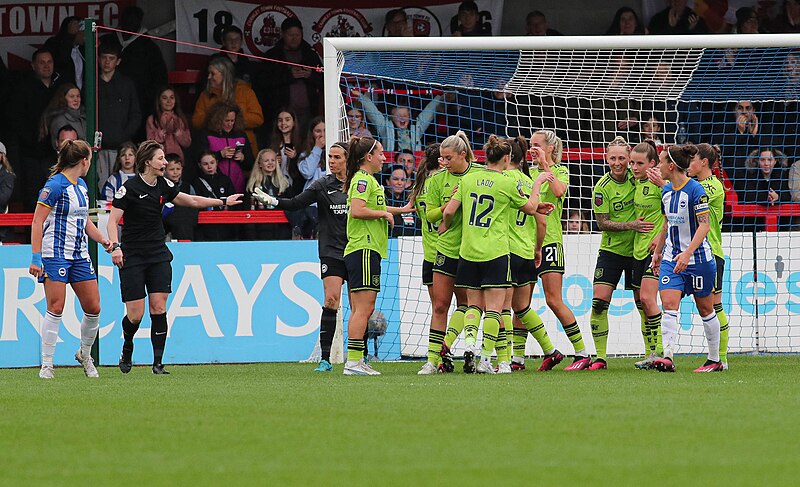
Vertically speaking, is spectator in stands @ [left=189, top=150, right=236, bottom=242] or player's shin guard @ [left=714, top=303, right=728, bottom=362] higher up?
spectator in stands @ [left=189, top=150, right=236, bottom=242]

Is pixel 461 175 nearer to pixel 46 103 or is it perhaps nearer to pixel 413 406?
pixel 413 406

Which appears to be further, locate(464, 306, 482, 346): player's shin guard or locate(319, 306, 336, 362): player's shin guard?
locate(319, 306, 336, 362): player's shin guard

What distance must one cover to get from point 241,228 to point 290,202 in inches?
156

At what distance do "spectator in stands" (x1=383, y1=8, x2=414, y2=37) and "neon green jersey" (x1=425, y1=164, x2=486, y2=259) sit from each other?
6884 mm

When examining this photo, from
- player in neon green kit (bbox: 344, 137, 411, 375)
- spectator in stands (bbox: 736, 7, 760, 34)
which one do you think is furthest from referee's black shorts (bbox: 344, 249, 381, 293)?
spectator in stands (bbox: 736, 7, 760, 34)

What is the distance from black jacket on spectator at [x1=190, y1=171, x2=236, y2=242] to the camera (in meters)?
15.5

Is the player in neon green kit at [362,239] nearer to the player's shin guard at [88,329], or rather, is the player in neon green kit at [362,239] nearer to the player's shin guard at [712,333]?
the player's shin guard at [88,329]

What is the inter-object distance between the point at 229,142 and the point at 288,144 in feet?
2.66

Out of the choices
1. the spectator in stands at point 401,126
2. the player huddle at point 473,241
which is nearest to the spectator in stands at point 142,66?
the spectator in stands at point 401,126

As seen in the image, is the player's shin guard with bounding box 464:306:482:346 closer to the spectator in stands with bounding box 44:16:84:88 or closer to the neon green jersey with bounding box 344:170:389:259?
the neon green jersey with bounding box 344:170:389:259

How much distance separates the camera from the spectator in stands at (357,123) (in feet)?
48.3

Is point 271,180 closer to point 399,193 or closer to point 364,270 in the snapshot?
point 399,193

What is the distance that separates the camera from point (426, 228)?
451 inches

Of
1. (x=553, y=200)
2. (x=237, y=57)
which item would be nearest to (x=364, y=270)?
(x=553, y=200)
